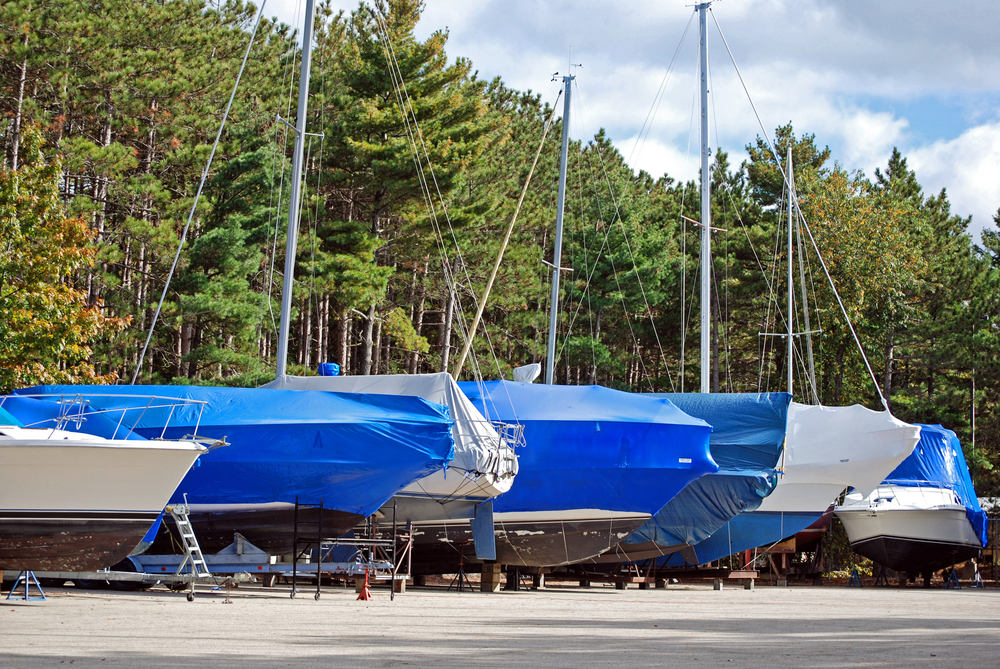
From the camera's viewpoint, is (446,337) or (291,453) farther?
(446,337)

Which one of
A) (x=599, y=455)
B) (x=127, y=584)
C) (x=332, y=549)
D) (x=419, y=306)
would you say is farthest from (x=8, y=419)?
(x=419, y=306)

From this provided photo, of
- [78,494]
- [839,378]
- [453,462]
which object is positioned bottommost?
[78,494]

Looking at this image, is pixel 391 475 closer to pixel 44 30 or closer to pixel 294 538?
pixel 294 538

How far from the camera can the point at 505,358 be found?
4328 cm

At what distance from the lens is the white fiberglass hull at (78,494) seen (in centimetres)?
1097

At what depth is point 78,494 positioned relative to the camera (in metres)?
11.3

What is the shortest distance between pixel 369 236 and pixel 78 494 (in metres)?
22.4

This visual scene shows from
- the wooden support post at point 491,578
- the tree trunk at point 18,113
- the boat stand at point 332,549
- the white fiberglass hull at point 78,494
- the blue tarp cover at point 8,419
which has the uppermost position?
the tree trunk at point 18,113

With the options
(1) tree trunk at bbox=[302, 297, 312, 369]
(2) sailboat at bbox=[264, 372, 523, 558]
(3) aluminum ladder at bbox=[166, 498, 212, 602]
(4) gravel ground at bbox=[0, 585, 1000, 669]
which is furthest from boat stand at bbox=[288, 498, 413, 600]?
(1) tree trunk at bbox=[302, 297, 312, 369]

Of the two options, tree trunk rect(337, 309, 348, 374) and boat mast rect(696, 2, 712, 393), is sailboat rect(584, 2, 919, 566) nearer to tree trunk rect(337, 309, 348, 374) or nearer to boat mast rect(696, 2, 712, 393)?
boat mast rect(696, 2, 712, 393)

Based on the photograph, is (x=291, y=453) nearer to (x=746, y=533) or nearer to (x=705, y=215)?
(x=746, y=533)

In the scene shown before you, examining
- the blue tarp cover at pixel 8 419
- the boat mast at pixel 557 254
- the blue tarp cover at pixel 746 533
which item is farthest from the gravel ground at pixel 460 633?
the boat mast at pixel 557 254

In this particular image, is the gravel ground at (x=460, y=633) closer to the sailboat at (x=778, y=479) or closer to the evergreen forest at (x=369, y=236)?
the sailboat at (x=778, y=479)

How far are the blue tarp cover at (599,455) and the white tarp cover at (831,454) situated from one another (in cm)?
455
